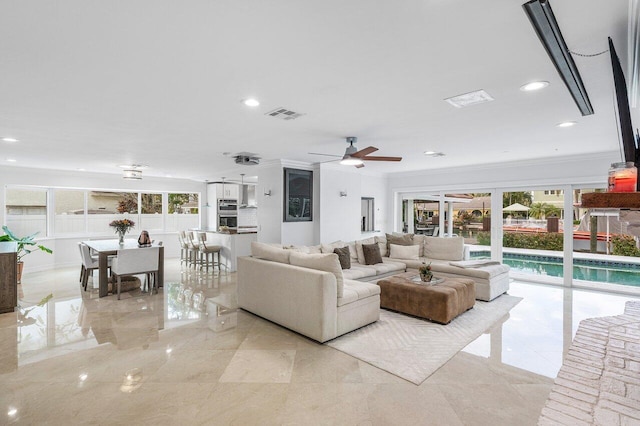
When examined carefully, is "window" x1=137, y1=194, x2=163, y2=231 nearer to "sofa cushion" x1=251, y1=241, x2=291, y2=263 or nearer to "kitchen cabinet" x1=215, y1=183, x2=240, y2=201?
"kitchen cabinet" x1=215, y1=183, x2=240, y2=201

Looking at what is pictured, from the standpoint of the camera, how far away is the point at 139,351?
11.1 ft

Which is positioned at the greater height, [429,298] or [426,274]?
[426,274]

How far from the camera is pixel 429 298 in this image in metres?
4.27

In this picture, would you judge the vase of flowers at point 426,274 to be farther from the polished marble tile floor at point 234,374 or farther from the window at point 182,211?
the window at point 182,211

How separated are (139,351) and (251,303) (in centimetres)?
148

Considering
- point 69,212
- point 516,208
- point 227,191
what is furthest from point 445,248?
point 69,212

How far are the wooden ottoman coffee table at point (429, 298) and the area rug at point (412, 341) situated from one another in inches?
3.9

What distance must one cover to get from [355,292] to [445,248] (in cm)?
342

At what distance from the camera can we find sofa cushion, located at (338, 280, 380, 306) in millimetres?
3776

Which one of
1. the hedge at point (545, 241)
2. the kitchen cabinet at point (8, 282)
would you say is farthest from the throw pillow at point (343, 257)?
the kitchen cabinet at point (8, 282)

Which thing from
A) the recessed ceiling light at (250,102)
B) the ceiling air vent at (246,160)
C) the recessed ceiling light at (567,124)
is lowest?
the ceiling air vent at (246,160)

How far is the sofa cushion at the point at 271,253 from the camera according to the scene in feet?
14.2

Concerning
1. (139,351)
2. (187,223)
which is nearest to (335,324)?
(139,351)

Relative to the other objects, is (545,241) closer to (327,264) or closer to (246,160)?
(327,264)
